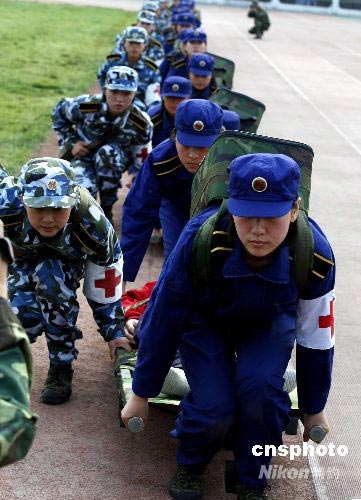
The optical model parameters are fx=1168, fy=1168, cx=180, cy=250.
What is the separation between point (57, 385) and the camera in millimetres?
5930

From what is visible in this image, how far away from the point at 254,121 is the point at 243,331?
4751 mm

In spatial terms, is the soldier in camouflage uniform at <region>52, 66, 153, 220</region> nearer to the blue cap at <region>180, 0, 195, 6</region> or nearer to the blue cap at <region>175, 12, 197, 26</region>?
the blue cap at <region>175, 12, 197, 26</region>

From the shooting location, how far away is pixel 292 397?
5367mm

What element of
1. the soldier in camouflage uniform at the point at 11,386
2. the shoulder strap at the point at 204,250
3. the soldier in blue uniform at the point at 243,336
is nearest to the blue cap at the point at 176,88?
the soldier in blue uniform at the point at 243,336

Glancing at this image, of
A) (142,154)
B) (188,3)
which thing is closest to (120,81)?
(142,154)

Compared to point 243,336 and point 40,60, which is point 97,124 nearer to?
point 243,336

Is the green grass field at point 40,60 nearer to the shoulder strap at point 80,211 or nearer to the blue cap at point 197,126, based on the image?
the blue cap at point 197,126

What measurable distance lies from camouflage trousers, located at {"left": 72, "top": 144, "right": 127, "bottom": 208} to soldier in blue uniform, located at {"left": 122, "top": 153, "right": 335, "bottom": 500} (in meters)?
4.25

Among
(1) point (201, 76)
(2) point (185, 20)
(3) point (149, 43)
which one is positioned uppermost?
(1) point (201, 76)

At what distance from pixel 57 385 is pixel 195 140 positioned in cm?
168

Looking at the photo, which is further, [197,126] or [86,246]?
[197,126]

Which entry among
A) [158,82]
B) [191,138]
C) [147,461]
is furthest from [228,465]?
[158,82]

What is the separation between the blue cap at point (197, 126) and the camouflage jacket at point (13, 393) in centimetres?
415

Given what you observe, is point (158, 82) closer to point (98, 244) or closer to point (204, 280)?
point (98, 244)
